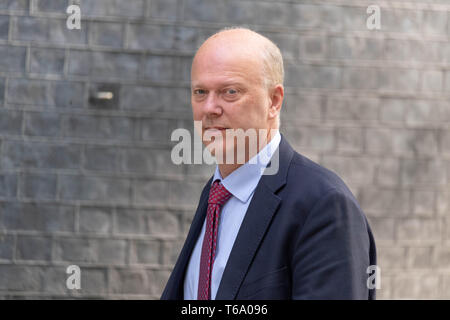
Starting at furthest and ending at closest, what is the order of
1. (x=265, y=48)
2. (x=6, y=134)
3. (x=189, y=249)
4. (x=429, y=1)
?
(x=429, y=1) → (x=6, y=134) → (x=189, y=249) → (x=265, y=48)

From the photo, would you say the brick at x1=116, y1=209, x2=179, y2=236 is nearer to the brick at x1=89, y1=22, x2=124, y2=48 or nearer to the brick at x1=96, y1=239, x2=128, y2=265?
the brick at x1=96, y1=239, x2=128, y2=265

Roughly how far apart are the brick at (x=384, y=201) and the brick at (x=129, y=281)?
179 cm

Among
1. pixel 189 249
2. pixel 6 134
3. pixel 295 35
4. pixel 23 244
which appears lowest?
pixel 23 244

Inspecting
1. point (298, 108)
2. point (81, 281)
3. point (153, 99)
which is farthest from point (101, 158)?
point (298, 108)

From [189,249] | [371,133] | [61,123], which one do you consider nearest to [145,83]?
[61,123]

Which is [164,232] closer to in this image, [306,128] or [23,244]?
[23,244]

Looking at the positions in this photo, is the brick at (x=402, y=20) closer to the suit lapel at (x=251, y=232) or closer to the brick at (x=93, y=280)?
the brick at (x=93, y=280)

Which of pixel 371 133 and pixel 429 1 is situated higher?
pixel 429 1

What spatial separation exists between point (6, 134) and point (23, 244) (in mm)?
832

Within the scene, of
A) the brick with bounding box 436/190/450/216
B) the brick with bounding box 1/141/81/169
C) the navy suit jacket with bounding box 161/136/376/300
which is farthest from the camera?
the brick with bounding box 436/190/450/216

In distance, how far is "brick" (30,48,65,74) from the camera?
434 centimetres

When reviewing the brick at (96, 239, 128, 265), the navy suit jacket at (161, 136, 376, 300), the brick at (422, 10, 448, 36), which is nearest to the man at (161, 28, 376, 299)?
the navy suit jacket at (161, 136, 376, 300)

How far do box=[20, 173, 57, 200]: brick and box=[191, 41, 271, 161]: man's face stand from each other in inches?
107

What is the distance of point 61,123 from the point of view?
4340 mm
